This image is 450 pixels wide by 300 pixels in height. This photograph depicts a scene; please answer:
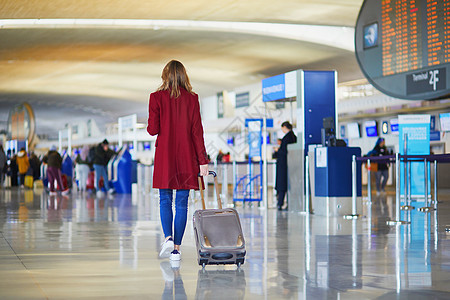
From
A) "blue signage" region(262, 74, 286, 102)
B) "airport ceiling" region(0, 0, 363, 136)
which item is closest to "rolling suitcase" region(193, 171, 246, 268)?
"blue signage" region(262, 74, 286, 102)

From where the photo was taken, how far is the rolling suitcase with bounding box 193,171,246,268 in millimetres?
4316

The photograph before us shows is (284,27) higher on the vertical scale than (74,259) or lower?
higher

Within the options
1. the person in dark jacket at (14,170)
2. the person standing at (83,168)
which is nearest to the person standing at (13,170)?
the person in dark jacket at (14,170)

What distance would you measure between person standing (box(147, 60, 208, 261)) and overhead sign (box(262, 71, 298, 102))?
654 cm

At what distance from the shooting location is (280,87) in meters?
11.7

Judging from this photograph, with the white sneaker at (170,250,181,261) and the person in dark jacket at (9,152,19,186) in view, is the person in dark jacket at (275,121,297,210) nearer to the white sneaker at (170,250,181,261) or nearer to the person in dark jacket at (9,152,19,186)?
the white sneaker at (170,250,181,261)

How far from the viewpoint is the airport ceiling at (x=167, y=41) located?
1844 centimetres

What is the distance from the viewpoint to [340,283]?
151 inches

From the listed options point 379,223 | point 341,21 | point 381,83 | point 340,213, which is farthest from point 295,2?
point 379,223

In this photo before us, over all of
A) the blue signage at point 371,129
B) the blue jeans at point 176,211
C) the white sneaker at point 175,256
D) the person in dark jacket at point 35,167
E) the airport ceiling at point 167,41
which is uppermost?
the airport ceiling at point 167,41

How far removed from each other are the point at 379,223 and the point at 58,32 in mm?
15906

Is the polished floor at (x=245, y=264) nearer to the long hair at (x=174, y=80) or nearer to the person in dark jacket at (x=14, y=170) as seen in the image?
the long hair at (x=174, y=80)

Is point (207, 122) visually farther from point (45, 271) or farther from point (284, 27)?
point (45, 271)

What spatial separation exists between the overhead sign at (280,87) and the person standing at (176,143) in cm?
654
